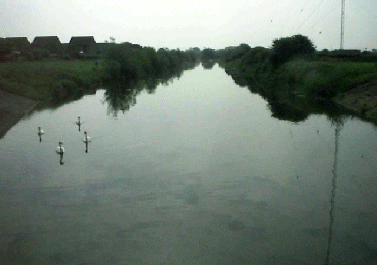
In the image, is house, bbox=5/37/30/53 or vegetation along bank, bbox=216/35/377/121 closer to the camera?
vegetation along bank, bbox=216/35/377/121

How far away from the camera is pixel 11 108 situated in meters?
24.2

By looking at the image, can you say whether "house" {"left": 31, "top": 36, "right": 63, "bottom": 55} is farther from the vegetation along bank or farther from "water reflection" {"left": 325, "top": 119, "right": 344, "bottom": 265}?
"water reflection" {"left": 325, "top": 119, "right": 344, "bottom": 265}

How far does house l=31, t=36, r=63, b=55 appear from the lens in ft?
227

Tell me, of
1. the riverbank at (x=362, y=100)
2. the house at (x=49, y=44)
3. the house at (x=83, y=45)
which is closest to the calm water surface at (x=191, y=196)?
the riverbank at (x=362, y=100)

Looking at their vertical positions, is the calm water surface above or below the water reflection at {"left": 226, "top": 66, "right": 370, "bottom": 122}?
below

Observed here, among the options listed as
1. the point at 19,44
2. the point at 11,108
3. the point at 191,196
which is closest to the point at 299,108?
the point at 11,108

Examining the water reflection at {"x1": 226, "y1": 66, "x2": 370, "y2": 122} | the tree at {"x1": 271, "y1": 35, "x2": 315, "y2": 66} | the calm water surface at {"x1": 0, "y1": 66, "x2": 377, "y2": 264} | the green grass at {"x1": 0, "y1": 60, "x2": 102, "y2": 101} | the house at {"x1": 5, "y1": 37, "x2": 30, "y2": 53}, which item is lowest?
the calm water surface at {"x1": 0, "y1": 66, "x2": 377, "y2": 264}

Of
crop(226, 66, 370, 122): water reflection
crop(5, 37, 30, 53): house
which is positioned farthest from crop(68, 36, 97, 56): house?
crop(226, 66, 370, 122): water reflection

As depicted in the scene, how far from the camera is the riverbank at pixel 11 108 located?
815 inches

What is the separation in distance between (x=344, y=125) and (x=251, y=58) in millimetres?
48475

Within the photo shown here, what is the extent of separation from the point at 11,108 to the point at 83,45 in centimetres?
5466

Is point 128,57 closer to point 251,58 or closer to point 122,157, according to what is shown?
point 251,58

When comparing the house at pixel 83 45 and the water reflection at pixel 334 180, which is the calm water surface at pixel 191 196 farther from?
the house at pixel 83 45

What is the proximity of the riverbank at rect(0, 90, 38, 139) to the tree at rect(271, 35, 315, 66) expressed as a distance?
2776cm
